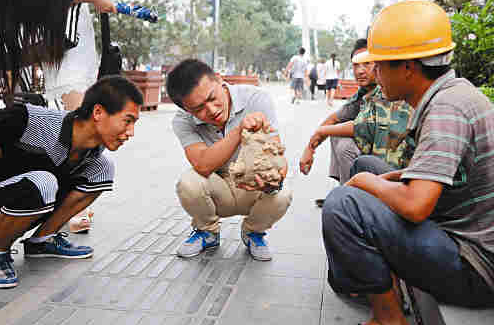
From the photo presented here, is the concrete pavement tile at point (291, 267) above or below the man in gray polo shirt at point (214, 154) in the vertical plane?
below

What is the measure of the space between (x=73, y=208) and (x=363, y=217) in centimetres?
204

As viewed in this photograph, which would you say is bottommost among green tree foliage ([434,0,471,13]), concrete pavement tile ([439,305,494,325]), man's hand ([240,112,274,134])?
concrete pavement tile ([439,305,494,325])

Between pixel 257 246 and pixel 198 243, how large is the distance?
417mm

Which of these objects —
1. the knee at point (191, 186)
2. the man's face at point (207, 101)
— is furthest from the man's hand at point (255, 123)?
the knee at point (191, 186)

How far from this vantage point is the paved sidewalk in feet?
8.64

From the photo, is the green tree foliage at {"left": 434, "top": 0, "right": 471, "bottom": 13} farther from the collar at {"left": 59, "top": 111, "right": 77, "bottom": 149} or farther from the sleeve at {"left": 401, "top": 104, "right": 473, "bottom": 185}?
the collar at {"left": 59, "top": 111, "right": 77, "bottom": 149}

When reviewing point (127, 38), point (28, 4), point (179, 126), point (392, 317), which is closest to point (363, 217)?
point (392, 317)

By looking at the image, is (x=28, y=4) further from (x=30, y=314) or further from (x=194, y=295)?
(x=194, y=295)

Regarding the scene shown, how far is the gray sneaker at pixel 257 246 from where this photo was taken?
343cm

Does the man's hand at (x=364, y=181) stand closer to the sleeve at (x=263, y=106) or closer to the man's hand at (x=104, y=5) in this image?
the sleeve at (x=263, y=106)

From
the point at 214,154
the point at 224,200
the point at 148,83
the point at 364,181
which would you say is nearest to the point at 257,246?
the point at 224,200

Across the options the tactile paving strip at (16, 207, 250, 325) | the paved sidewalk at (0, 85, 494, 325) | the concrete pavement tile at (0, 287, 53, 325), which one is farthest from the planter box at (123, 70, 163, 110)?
the concrete pavement tile at (0, 287, 53, 325)

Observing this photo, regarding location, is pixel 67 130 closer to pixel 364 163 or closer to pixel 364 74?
pixel 364 163

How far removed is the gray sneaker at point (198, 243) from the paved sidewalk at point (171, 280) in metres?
0.06
